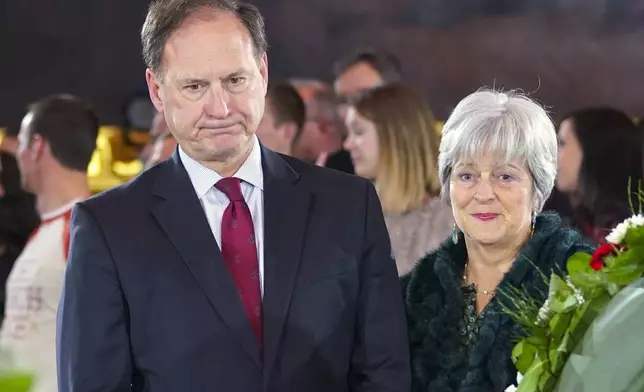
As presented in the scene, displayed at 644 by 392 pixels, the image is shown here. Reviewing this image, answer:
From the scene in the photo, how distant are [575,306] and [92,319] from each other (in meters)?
0.84

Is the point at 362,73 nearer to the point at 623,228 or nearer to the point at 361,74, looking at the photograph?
the point at 361,74

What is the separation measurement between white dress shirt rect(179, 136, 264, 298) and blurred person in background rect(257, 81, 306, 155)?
7.77 ft

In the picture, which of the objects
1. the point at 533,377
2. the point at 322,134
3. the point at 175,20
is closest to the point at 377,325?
the point at 175,20

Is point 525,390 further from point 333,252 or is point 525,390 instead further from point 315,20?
point 315,20

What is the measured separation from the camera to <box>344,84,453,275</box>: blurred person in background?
3.57 m

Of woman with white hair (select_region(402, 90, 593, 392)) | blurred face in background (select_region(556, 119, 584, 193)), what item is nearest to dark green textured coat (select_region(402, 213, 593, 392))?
woman with white hair (select_region(402, 90, 593, 392))

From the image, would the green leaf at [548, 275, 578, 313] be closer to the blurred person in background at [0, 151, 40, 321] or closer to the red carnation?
the red carnation

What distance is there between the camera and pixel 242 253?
1889mm

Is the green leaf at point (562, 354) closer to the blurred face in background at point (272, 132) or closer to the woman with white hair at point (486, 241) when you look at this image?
the woman with white hair at point (486, 241)

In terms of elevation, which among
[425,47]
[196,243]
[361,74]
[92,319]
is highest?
[425,47]

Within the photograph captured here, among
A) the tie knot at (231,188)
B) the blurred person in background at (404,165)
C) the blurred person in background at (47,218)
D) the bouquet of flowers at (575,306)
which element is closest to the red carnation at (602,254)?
the bouquet of flowers at (575,306)

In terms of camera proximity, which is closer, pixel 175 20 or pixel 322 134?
pixel 175 20

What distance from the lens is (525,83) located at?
7750mm

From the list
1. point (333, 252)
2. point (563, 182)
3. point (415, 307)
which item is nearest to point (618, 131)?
point (563, 182)
